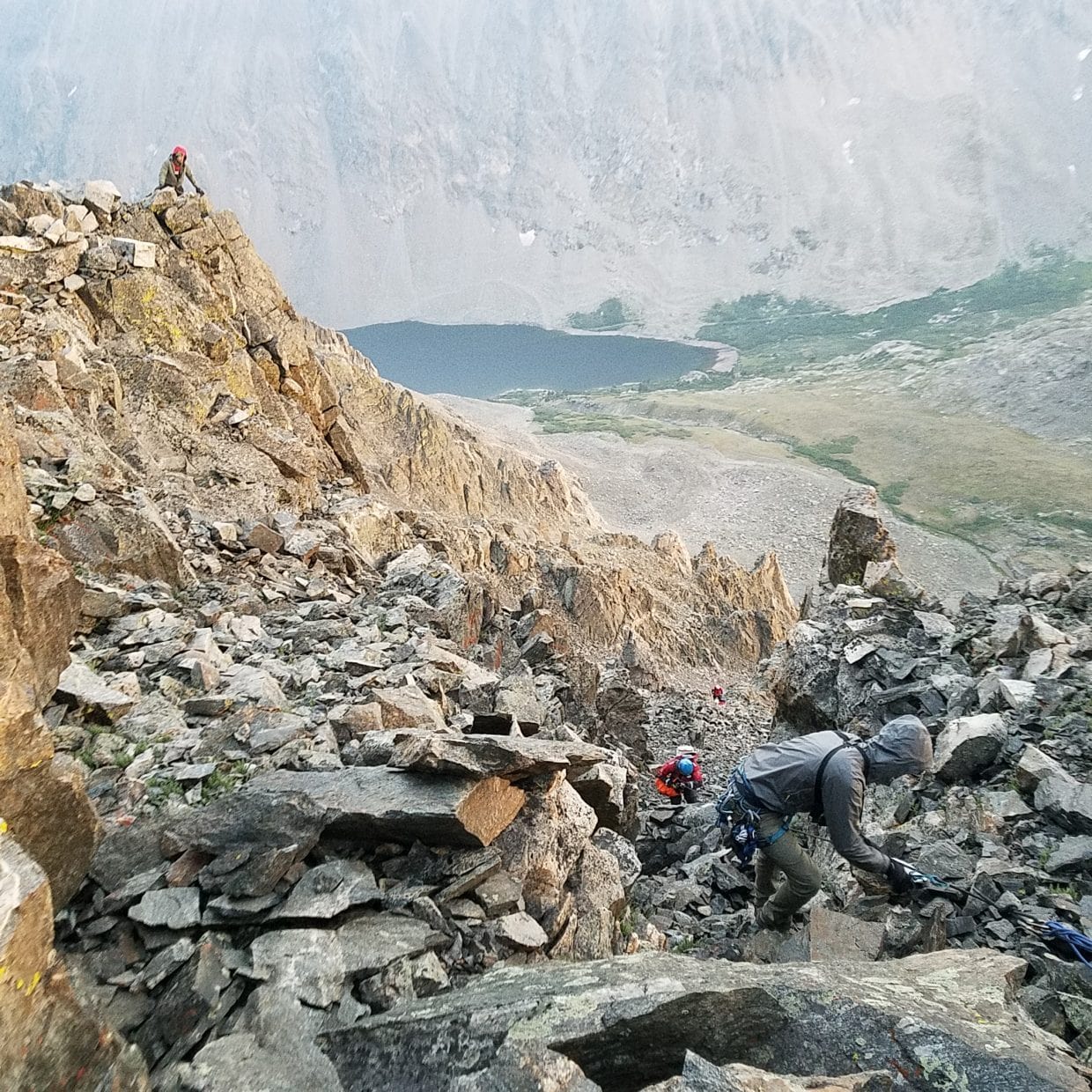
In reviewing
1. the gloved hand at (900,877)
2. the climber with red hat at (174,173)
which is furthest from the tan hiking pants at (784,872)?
the climber with red hat at (174,173)

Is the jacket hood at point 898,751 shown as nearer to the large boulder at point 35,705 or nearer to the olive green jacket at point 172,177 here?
the large boulder at point 35,705

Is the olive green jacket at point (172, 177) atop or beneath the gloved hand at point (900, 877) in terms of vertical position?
atop

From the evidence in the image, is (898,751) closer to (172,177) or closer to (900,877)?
(900,877)

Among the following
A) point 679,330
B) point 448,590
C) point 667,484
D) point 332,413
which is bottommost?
point 667,484

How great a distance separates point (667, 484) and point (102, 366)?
69562 millimetres

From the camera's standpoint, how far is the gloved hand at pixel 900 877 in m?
6.68

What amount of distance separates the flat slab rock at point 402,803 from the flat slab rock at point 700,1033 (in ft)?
4.04

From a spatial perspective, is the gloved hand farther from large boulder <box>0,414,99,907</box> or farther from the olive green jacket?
the olive green jacket

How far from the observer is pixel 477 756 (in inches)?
210

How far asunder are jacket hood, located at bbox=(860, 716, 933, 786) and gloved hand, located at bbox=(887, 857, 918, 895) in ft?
3.30

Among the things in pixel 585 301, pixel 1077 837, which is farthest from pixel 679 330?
pixel 1077 837

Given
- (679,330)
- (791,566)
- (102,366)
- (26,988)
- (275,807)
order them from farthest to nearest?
(679,330) → (791,566) → (102,366) → (275,807) → (26,988)

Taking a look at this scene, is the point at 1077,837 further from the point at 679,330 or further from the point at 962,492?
the point at 679,330

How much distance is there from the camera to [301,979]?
152 inches
